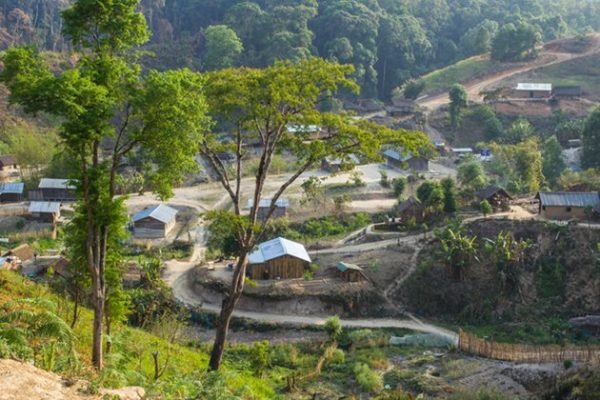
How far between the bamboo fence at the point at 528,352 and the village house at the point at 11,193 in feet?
132

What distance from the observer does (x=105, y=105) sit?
14383 mm

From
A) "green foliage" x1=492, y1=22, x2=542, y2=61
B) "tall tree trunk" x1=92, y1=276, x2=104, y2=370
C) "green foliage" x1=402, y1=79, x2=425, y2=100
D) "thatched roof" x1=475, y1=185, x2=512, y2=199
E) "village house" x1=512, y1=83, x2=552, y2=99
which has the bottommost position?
"tall tree trunk" x1=92, y1=276, x2=104, y2=370

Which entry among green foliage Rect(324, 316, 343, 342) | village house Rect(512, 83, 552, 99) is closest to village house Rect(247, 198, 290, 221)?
green foliage Rect(324, 316, 343, 342)

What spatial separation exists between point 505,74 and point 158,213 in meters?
55.9

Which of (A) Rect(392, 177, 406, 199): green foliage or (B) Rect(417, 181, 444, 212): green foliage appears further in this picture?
(A) Rect(392, 177, 406, 199): green foliage

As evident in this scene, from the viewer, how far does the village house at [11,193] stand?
56.3 metres

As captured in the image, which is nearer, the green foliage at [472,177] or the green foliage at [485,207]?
the green foliage at [485,207]

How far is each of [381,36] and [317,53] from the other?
399 inches

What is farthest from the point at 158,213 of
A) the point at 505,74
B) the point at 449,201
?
the point at 505,74

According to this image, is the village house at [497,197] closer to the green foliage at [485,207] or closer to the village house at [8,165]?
the green foliage at [485,207]

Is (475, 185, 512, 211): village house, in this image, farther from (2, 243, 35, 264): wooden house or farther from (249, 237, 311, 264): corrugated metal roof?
(2, 243, 35, 264): wooden house

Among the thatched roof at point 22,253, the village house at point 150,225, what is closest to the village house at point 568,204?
the village house at point 150,225

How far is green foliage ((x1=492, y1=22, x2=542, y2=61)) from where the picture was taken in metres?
88.2

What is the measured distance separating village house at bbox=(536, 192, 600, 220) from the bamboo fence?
42.9 ft
